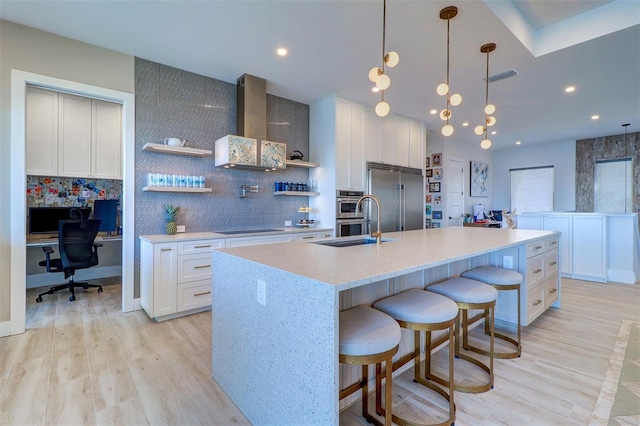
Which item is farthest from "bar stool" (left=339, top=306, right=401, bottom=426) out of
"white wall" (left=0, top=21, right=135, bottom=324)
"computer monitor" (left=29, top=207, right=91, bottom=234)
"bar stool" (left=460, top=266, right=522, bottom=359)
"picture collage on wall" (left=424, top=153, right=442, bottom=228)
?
"picture collage on wall" (left=424, top=153, right=442, bottom=228)

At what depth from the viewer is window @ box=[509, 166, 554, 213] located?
737cm

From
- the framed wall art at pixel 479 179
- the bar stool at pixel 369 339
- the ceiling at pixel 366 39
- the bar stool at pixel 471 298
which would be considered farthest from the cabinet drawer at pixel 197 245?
the framed wall art at pixel 479 179

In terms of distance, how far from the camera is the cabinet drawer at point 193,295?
9.98ft

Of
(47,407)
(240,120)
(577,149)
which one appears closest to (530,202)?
(577,149)

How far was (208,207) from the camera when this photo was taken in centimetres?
378

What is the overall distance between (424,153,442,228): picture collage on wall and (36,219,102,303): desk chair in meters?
6.06

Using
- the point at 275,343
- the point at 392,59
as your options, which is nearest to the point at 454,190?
the point at 392,59

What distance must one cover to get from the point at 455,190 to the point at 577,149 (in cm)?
304

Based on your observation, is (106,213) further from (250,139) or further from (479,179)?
(479,179)

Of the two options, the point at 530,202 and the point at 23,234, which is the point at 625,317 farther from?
the point at 23,234

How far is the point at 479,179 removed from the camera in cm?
776

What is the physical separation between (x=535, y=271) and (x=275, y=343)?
2.61m

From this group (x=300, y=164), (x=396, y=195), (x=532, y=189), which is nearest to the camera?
(x=300, y=164)

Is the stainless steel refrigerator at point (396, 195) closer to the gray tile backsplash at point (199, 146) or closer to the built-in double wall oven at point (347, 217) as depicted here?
the built-in double wall oven at point (347, 217)
